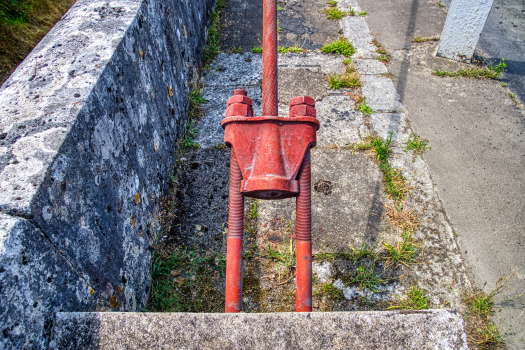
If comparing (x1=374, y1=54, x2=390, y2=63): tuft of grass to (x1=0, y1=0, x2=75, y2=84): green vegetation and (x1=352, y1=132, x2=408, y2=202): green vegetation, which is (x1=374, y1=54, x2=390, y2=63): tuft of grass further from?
(x1=0, y1=0, x2=75, y2=84): green vegetation

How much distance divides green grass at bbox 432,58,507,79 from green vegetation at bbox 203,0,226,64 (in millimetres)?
2532

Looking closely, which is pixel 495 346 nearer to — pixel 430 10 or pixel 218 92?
pixel 218 92

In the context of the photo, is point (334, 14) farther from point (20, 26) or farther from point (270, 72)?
point (20, 26)

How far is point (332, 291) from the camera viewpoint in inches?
78.6

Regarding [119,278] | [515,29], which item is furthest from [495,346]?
[515,29]

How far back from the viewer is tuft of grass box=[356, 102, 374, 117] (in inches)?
124

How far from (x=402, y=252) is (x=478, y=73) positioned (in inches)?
102

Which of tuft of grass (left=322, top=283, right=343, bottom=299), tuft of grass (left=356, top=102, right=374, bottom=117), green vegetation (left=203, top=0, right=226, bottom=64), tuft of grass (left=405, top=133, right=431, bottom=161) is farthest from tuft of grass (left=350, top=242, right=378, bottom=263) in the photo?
green vegetation (left=203, top=0, right=226, bottom=64)

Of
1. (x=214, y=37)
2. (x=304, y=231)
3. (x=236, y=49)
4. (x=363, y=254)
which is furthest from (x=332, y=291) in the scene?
(x=214, y=37)

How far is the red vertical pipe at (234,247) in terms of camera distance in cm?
128

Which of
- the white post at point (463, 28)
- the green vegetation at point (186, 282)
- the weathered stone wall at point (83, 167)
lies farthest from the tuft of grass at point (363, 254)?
the white post at point (463, 28)

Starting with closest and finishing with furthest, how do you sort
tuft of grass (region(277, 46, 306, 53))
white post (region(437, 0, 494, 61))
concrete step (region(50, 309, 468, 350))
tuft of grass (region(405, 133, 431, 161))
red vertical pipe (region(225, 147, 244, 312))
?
concrete step (region(50, 309, 468, 350)) < red vertical pipe (region(225, 147, 244, 312)) < tuft of grass (region(405, 133, 431, 161)) < white post (region(437, 0, 494, 61)) < tuft of grass (region(277, 46, 306, 53))

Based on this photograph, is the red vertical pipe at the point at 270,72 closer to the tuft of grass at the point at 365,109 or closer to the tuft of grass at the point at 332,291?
the tuft of grass at the point at 332,291

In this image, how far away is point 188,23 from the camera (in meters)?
3.20
